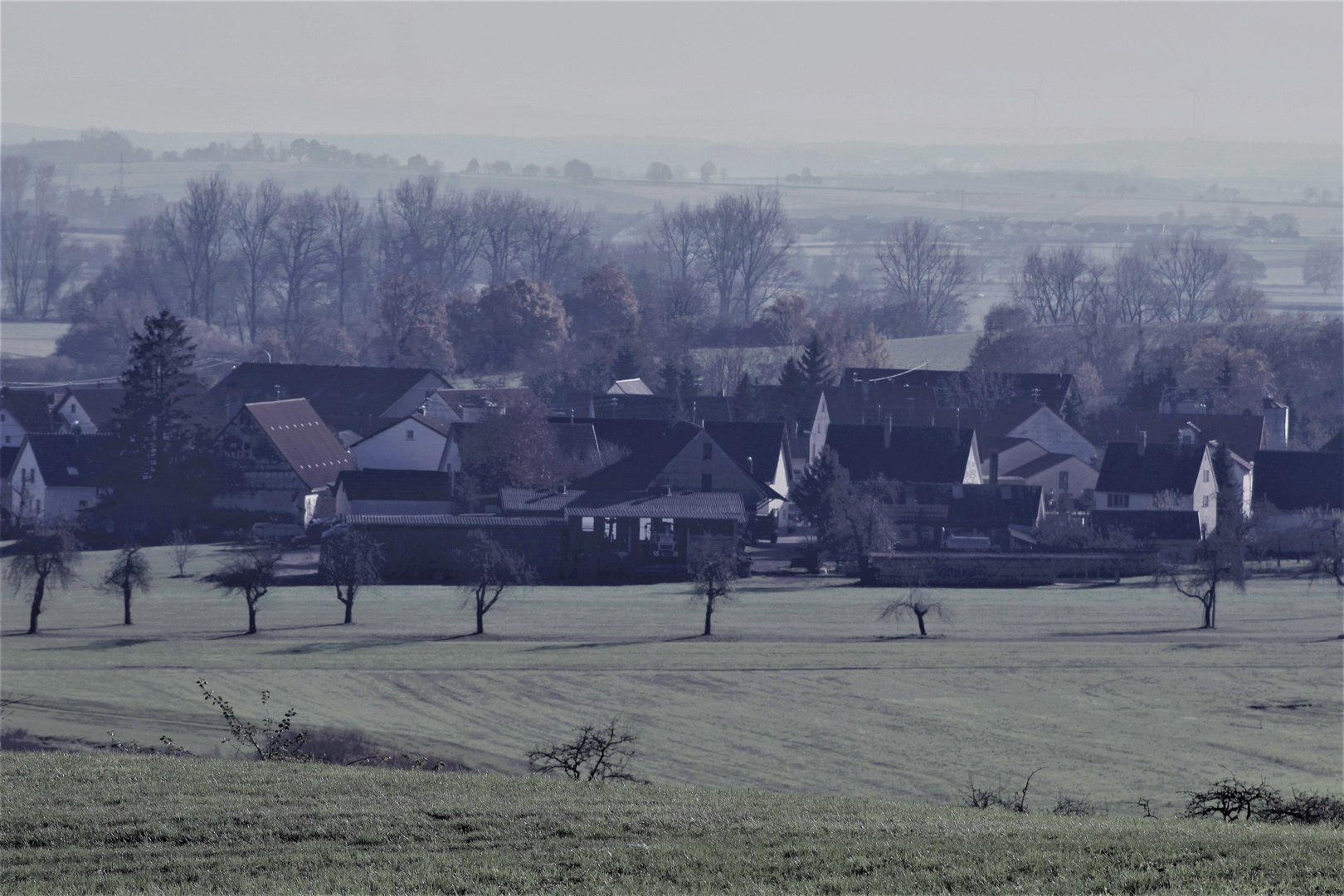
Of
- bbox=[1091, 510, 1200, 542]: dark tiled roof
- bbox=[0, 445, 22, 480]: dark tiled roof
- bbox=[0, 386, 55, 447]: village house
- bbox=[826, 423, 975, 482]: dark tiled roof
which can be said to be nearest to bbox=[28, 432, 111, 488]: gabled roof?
bbox=[0, 445, 22, 480]: dark tiled roof

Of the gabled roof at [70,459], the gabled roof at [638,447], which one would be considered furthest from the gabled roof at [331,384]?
the gabled roof at [638,447]

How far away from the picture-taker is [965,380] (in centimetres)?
8538

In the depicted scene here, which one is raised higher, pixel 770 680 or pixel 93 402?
pixel 93 402

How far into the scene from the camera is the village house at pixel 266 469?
197ft

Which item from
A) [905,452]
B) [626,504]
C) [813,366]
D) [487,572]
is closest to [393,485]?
[626,504]

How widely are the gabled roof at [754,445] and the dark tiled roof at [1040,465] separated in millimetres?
11286

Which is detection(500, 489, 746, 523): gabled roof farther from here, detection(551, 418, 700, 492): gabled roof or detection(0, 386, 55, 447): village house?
detection(0, 386, 55, 447): village house

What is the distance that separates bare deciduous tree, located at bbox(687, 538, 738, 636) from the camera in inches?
1576

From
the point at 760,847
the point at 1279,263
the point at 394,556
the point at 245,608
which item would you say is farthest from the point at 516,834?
the point at 1279,263

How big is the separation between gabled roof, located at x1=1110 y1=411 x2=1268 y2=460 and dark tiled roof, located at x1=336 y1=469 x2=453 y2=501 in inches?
1282

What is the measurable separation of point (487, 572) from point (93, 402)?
45253 mm

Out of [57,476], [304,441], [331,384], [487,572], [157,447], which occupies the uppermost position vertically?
[331,384]

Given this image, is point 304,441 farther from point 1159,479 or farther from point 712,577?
point 1159,479

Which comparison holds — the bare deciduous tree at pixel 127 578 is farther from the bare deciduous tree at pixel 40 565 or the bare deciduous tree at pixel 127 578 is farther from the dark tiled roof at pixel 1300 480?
the dark tiled roof at pixel 1300 480
